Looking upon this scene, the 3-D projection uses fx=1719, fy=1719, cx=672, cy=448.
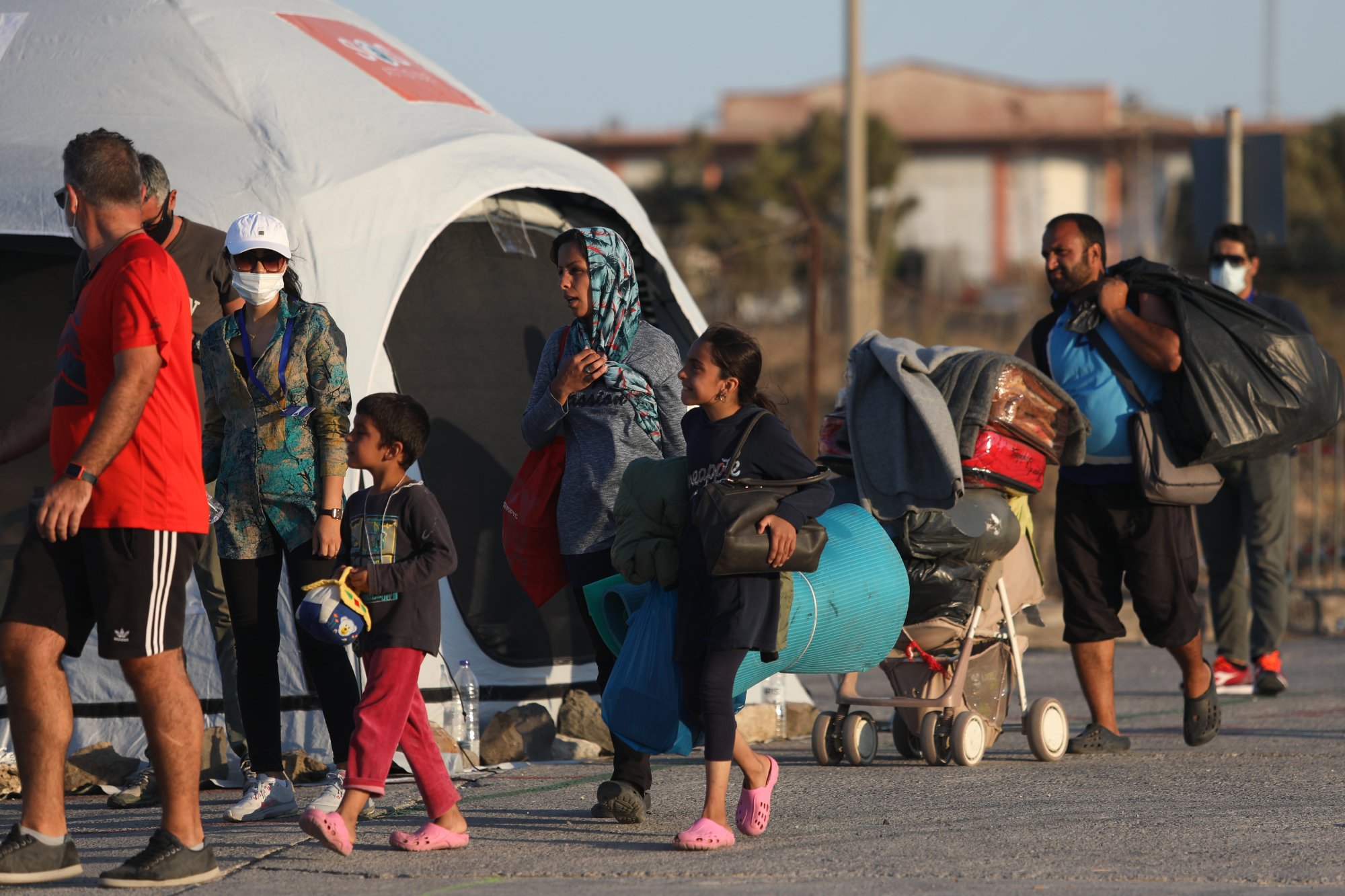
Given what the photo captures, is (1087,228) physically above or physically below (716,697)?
above

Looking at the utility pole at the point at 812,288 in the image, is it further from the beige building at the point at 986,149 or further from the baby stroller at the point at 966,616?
the beige building at the point at 986,149

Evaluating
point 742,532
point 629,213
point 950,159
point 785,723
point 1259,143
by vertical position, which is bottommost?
point 785,723

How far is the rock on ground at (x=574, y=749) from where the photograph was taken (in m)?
6.55

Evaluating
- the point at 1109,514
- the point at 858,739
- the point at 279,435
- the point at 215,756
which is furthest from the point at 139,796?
the point at 1109,514

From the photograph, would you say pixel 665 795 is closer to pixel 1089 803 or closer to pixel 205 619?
pixel 1089 803

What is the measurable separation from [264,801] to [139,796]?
649mm

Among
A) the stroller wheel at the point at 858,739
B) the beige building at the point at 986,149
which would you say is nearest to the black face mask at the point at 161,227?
the stroller wheel at the point at 858,739

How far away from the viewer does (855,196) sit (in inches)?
583

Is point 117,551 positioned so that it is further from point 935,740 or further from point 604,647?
point 935,740

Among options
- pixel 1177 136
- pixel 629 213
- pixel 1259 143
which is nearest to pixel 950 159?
pixel 1177 136

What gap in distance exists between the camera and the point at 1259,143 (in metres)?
9.79

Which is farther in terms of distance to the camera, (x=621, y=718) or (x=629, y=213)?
(x=629, y=213)

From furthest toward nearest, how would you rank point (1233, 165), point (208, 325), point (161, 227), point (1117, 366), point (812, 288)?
point (812, 288)
point (1233, 165)
point (1117, 366)
point (208, 325)
point (161, 227)

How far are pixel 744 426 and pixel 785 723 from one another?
2571 mm
